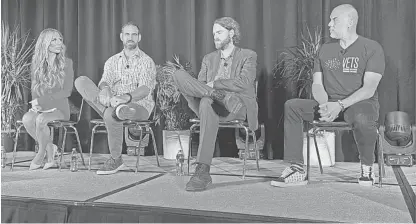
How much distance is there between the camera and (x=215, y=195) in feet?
7.77

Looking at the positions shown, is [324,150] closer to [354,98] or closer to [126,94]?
[354,98]

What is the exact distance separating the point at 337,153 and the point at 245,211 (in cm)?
227

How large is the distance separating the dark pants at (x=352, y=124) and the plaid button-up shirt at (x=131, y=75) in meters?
1.25

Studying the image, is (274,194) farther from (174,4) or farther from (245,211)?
(174,4)

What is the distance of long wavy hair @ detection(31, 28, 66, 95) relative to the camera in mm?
3543

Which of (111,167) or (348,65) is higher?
(348,65)

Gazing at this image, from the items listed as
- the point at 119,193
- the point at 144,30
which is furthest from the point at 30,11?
the point at 119,193

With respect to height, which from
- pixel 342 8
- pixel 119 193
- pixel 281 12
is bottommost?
pixel 119 193

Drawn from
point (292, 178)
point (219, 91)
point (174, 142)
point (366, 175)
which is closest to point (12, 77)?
point (174, 142)

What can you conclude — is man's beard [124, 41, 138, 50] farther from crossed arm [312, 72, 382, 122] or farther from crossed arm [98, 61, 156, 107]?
crossed arm [312, 72, 382, 122]

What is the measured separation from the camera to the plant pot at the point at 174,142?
4.08 metres

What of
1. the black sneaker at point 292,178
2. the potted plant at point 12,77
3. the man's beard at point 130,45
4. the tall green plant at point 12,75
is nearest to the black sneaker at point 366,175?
the black sneaker at point 292,178

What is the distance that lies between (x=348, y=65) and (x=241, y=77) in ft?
2.41

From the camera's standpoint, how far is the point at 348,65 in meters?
2.78
